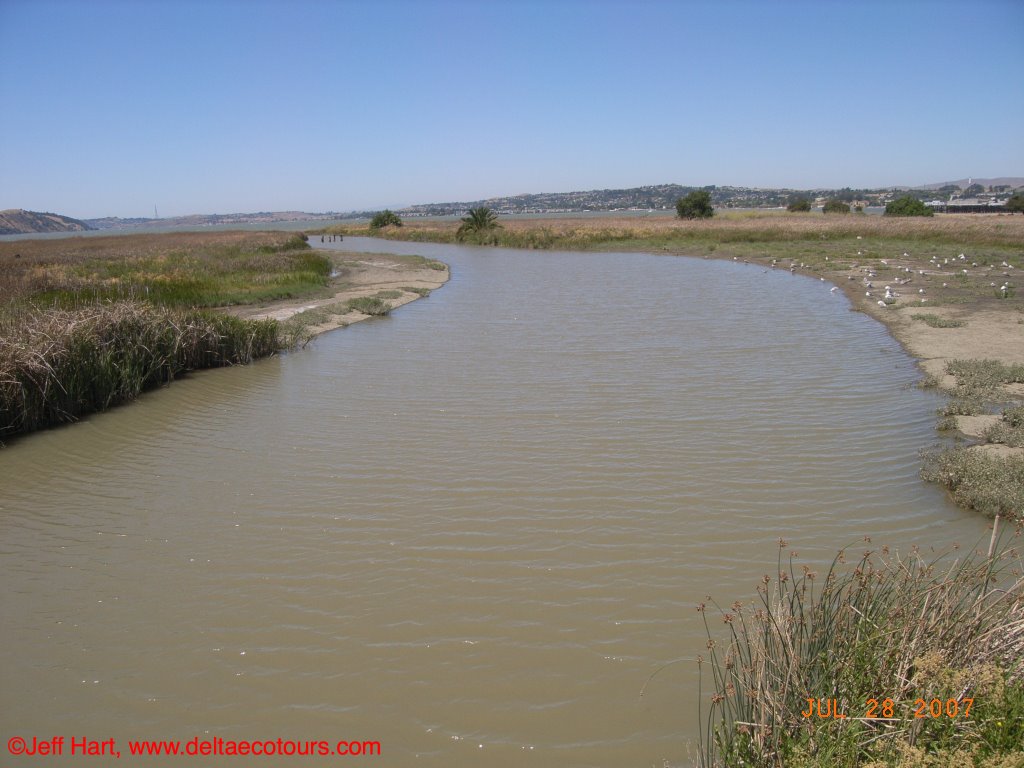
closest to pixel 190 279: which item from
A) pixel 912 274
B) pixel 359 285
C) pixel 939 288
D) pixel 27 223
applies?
pixel 359 285

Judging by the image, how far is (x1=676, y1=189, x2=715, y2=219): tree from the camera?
60812mm

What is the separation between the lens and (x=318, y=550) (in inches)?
233

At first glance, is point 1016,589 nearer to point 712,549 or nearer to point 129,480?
point 712,549

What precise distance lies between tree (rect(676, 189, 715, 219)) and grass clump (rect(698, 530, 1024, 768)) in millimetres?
61594

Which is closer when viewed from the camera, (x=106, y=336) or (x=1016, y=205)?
(x=106, y=336)

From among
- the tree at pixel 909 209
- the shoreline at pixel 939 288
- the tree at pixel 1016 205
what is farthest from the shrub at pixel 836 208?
Result: the shoreline at pixel 939 288

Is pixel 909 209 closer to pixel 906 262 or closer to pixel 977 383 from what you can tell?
pixel 906 262

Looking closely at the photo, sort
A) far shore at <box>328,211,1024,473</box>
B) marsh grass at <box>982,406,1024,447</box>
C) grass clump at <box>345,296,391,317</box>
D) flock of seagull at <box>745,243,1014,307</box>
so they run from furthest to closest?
grass clump at <box>345,296,391,317</box> < flock of seagull at <box>745,243,1014,307</box> < far shore at <box>328,211,1024,473</box> < marsh grass at <box>982,406,1024,447</box>

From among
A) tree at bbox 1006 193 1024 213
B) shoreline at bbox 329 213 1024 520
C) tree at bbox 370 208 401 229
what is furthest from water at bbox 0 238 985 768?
tree at bbox 370 208 401 229

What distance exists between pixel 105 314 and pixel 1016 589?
12.7 m

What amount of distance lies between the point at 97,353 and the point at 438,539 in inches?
314

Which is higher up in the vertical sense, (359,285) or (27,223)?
(27,223)

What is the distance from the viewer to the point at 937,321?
1431 centimetres

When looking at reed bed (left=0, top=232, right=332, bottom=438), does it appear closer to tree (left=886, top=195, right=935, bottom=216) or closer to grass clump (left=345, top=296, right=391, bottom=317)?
grass clump (left=345, top=296, right=391, bottom=317)
